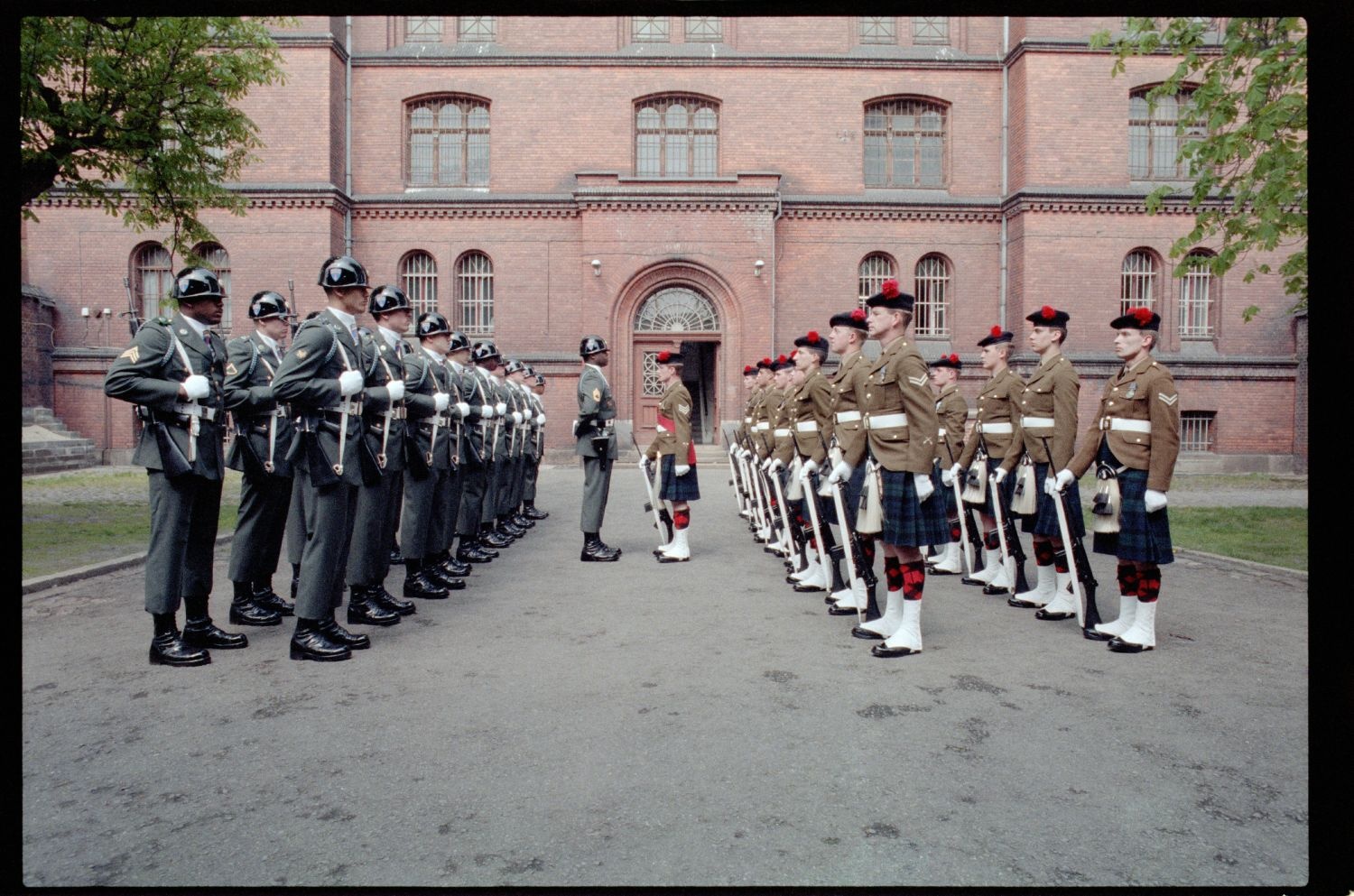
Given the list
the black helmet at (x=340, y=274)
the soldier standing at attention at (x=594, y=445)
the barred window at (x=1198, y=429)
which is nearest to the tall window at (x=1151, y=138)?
the barred window at (x=1198, y=429)

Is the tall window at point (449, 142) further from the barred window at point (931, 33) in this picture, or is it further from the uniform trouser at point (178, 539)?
the uniform trouser at point (178, 539)

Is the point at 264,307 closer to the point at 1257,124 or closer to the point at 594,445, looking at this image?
the point at 594,445

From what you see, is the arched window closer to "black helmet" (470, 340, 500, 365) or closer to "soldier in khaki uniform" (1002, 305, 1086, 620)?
"black helmet" (470, 340, 500, 365)

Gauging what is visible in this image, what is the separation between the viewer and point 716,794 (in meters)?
3.12

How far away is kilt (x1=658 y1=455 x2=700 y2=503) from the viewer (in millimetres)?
8828

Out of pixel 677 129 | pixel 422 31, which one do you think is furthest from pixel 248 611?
pixel 422 31

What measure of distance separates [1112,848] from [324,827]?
273 cm

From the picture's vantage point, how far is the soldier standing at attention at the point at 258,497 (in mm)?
5957

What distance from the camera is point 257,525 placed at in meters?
6.02

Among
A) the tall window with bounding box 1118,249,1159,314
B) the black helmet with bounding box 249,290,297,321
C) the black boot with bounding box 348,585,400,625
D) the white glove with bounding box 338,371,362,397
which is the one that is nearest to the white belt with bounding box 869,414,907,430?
the white glove with bounding box 338,371,362,397

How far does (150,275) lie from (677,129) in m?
14.9

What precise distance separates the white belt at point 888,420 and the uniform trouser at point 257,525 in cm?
427
